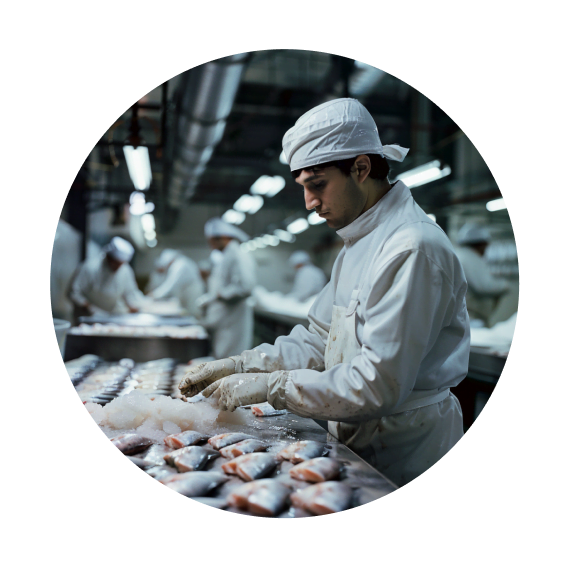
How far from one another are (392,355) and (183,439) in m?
0.78

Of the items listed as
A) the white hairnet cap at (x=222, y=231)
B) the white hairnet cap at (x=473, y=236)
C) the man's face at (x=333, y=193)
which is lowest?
the white hairnet cap at (x=473, y=236)

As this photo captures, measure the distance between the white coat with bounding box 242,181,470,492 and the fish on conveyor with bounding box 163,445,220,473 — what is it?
10.1 inches

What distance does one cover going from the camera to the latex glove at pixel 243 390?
5.24ft

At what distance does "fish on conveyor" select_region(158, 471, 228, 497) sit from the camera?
3.94 ft

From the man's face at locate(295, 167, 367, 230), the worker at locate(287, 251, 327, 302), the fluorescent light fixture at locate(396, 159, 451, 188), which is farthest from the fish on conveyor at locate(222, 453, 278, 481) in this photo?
the worker at locate(287, 251, 327, 302)

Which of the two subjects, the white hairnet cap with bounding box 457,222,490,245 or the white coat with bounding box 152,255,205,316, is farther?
the white coat with bounding box 152,255,205,316

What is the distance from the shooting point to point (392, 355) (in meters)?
1.30

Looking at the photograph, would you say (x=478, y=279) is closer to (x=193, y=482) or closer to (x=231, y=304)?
(x=231, y=304)

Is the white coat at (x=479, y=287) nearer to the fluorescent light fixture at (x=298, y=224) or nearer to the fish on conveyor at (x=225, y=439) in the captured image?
the fish on conveyor at (x=225, y=439)

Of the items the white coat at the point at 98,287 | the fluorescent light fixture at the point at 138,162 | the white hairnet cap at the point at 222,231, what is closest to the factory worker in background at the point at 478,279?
the white hairnet cap at the point at 222,231

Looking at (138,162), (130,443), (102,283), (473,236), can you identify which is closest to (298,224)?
(102,283)

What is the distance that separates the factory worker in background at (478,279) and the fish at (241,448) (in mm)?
4915

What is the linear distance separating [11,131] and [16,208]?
17 centimetres

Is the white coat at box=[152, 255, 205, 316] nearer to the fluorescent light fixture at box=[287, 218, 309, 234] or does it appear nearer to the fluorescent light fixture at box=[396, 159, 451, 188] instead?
the fluorescent light fixture at box=[287, 218, 309, 234]
